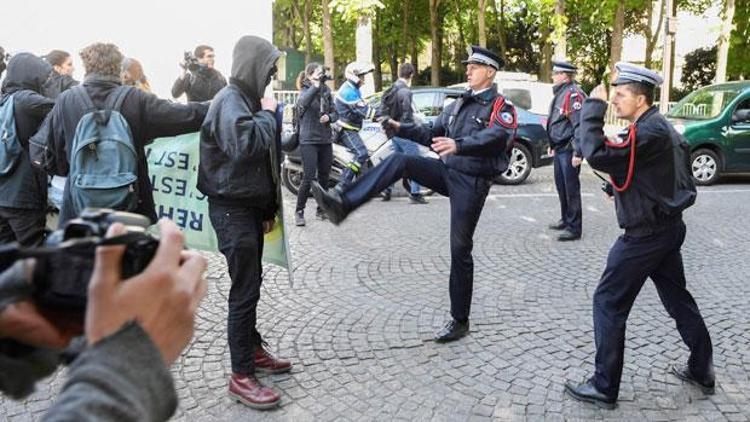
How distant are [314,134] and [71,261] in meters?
7.77

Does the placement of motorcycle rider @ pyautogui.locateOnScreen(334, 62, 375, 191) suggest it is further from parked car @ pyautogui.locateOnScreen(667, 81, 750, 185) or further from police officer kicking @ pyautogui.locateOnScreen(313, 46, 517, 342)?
parked car @ pyautogui.locateOnScreen(667, 81, 750, 185)

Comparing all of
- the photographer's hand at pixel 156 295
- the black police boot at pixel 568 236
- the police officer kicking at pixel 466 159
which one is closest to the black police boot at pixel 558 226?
the black police boot at pixel 568 236

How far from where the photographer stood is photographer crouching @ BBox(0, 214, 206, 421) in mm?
928

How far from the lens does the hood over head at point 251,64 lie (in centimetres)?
372

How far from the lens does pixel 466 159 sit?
455cm

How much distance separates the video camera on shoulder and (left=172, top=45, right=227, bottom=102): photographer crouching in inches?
262

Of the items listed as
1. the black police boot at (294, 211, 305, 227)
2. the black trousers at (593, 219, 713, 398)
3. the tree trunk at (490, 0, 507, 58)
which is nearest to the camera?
the black trousers at (593, 219, 713, 398)

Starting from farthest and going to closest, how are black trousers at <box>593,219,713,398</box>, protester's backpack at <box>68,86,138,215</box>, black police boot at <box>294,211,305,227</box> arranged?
black police boot at <box>294,211,305,227</box>, black trousers at <box>593,219,713,398</box>, protester's backpack at <box>68,86,138,215</box>

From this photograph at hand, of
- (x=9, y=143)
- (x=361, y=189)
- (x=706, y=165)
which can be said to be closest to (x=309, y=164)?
(x=9, y=143)

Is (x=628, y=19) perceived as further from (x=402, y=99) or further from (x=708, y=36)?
(x=402, y=99)

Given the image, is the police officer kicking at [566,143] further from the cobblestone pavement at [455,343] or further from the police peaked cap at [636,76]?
the police peaked cap at [636,76]

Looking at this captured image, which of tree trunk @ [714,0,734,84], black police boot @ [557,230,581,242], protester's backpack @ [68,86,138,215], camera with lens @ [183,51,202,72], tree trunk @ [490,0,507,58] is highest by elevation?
tree trunk @ [490,0,507,58]

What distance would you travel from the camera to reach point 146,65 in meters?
10.3

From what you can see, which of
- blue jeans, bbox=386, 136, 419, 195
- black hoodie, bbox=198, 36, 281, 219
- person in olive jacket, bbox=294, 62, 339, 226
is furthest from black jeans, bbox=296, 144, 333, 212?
black hoodie, bbox=198, 36, 281, 219
